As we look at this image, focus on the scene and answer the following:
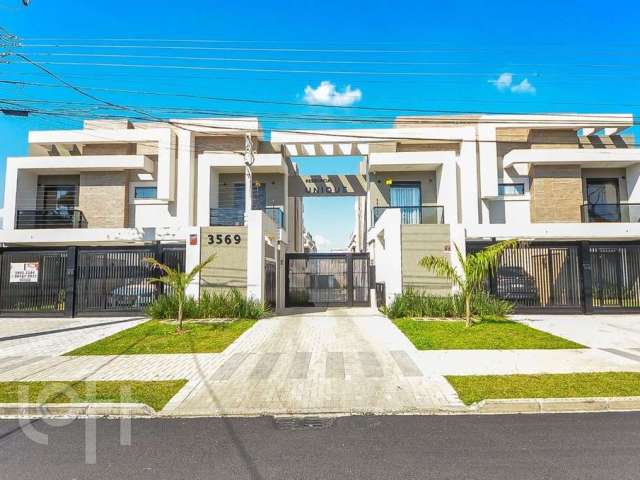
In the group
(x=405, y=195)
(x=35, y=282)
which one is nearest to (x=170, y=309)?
(x=35, y=282)

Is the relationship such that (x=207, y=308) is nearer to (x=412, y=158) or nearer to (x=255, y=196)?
(x=255, y=196)

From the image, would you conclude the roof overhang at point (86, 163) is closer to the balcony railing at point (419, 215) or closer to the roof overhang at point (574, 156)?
the balcony railing at point (419, 215)

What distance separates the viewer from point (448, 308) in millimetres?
12789

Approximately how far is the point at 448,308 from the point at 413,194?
393 inches

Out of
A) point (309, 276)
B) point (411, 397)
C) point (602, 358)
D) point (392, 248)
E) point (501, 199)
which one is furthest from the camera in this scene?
point (501, 199)

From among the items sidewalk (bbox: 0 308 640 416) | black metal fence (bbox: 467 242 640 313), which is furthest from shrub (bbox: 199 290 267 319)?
black metal fence (bbox: 467 242 640 313)

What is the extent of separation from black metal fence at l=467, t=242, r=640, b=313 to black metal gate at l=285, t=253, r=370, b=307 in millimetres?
5587

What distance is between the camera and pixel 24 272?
48.5 ft

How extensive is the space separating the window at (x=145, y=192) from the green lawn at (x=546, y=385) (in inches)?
755

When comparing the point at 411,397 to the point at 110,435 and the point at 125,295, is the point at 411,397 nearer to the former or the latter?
the point at 110,435

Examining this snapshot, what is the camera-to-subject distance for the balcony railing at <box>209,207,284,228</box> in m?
19.5

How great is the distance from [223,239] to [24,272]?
7.40 meters

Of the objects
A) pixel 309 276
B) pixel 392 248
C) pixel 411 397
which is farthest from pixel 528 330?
pixel 309 276

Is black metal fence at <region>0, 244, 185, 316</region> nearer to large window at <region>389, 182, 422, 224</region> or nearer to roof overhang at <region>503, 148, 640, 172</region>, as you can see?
large window at <region>389, 182, 422, 224</region>
